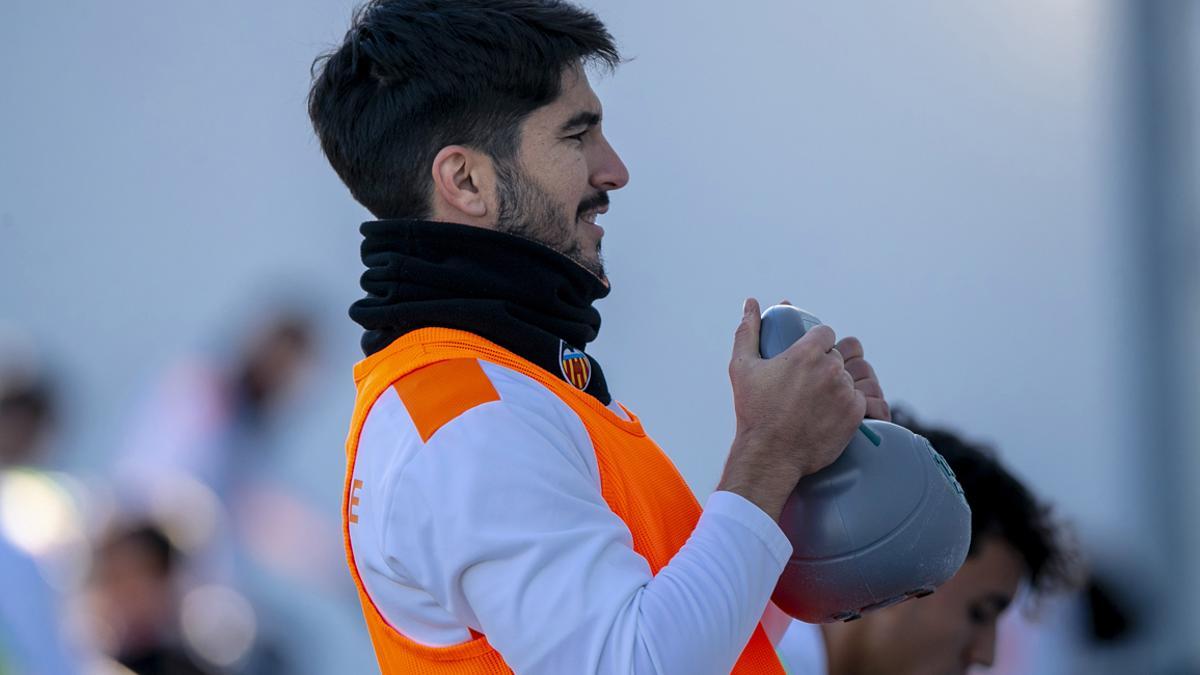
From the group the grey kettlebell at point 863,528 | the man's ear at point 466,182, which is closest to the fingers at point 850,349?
the grey kettlebell at point 863,528

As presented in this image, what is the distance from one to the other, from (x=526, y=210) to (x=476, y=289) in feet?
0.39

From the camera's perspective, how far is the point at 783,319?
1.55m

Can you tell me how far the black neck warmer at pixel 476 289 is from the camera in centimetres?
156

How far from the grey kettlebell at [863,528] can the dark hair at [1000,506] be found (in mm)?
1011

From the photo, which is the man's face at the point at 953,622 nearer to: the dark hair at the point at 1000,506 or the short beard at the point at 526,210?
the dark hair at the point at 1000,506

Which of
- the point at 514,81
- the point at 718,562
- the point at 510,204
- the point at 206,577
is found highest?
the point at 514,81

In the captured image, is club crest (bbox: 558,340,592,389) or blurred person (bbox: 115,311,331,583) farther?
blurred person (bbox: 115,311,331,583)

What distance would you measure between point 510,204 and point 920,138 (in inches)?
91.2

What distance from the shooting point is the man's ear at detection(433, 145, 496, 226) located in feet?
5.31

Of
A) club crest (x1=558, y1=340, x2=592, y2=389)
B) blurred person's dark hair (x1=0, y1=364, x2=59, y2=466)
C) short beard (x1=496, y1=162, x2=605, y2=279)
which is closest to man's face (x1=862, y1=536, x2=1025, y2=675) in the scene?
club crest (x1=558, y1=340, x2=592, y2=389)

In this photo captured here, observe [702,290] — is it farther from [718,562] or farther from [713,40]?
[718,562]

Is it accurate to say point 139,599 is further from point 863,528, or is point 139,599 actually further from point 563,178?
point 863,528

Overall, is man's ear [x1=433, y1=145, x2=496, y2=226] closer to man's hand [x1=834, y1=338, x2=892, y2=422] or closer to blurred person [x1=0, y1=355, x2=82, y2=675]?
man's hand [x1=834, y1=338, x2=892, y2=422]

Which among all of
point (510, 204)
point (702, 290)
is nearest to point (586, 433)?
point (510, 204)
